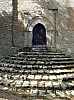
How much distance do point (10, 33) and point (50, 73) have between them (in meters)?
4.11

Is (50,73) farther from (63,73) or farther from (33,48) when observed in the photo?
(33,48)

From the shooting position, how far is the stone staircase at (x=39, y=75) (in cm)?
541

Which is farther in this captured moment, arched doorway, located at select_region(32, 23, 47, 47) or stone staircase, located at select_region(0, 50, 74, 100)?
arched doorway, located at select_region(32, 23, 47, 47)

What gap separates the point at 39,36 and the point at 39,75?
396 centimetres

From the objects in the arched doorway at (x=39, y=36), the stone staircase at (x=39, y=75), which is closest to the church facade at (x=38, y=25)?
the arched doorway at (x=39, y=36)

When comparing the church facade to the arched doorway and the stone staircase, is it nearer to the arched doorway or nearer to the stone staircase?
the arched doorway

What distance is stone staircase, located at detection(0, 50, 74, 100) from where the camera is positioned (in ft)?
17.7

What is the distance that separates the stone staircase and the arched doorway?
0.69m

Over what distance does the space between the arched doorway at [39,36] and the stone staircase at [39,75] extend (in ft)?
2.28

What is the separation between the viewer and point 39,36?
10.8 meters

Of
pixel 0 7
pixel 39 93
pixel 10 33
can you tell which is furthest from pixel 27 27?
pixel 39 93

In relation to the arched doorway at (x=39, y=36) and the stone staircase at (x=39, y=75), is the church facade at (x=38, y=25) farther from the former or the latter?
the stone staircase at (x=39, y=75)

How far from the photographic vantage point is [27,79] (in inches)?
260

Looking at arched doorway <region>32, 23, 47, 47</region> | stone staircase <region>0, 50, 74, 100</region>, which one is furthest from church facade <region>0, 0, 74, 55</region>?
stone staircase <region>0, 50, 74, 100</region>
